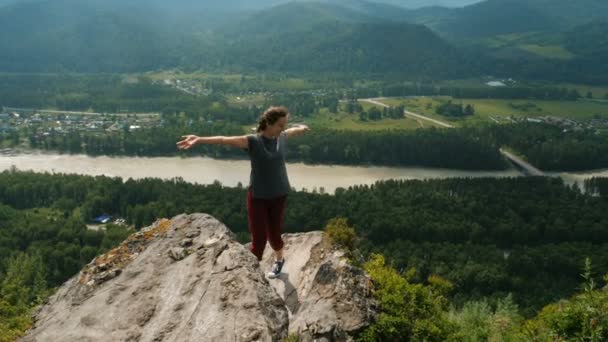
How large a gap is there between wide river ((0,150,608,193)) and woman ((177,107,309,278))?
50.0 m

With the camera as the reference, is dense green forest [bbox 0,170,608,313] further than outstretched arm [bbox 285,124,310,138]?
Yes

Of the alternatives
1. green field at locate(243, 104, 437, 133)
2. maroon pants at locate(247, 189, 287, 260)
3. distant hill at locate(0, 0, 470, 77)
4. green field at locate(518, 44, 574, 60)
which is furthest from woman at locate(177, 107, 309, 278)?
green field at locate(518, 44, 574, 60)

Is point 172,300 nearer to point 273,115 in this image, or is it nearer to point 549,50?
point 273,115

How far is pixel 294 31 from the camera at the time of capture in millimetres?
185125

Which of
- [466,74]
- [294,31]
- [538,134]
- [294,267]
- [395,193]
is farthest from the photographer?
[294,31]

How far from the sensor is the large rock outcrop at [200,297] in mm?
6441

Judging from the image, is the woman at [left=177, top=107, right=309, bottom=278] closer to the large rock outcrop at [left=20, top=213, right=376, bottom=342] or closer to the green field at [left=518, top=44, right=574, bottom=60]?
the large rock outcrop at [left=20, top=213, right=376, bottom=342]

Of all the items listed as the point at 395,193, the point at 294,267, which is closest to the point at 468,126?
the point at 395,193

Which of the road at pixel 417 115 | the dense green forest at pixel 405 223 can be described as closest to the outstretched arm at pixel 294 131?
the dense green forest at pixel 405 223

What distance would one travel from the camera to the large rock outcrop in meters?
6.44

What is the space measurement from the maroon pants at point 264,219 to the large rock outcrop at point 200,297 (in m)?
0.38

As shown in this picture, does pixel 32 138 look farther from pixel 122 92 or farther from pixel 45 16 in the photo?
pixel 45 16

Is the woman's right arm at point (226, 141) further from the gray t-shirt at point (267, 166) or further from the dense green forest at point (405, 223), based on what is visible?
the dense green forest at point (405, 223)

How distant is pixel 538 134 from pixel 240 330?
7666 centimetres
